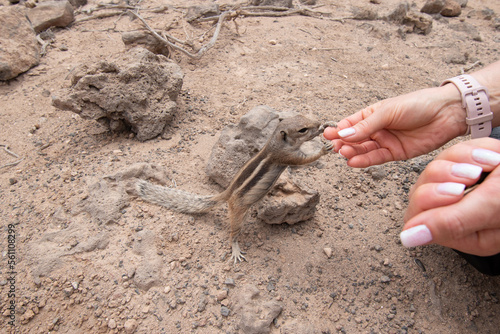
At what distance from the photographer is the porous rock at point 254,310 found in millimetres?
2215

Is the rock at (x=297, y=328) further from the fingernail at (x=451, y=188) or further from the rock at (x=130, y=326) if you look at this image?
the fingernail at (x=451, y=188)

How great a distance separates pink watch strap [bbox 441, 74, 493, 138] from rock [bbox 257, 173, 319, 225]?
1.34m

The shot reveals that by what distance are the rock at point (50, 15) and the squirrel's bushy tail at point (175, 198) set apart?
16.6 ft

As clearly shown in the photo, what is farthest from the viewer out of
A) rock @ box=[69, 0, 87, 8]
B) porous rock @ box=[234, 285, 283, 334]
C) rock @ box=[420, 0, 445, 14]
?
rock @ box=[69, 0, 87, 8]

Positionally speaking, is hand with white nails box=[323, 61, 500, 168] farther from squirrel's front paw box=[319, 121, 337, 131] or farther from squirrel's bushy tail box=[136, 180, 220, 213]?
squirrel's bushy tail box=[136, 180, 220, 213]

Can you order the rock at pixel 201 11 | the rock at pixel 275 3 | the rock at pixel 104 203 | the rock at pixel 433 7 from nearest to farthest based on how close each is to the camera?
the rock at pixel 104 203, the rock at pixel 201 11, the rock at pixel 275 3, the rock at pixel 433 7

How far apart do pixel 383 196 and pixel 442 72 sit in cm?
325

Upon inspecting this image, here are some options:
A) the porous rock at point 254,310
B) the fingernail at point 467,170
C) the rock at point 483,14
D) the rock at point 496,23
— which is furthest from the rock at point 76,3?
the rock at point 496,23

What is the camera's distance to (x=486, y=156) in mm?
1495

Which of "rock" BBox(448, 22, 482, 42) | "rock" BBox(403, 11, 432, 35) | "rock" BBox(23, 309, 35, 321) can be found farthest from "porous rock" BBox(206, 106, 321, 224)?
"rock" BBox(448, 22, 482, 42)

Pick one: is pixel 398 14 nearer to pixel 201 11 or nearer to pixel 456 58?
pixel 456 58

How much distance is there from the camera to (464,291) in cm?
231

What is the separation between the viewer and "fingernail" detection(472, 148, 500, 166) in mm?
1475

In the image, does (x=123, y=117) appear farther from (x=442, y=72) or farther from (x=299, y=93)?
(x=442, y=72)
